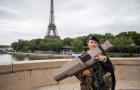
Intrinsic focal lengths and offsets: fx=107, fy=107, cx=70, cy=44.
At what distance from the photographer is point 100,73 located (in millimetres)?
1426

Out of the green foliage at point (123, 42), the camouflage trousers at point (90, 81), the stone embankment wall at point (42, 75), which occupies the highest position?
the green foliage at point (123, 42)

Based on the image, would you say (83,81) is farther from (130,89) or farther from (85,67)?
(130,89)

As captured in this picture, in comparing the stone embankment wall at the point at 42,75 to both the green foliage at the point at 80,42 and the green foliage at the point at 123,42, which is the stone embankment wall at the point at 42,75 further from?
Result: the green foliage at the point at 123,42

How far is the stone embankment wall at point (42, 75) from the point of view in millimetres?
2688

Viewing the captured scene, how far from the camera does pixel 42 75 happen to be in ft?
10.8

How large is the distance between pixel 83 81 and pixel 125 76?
299 cm

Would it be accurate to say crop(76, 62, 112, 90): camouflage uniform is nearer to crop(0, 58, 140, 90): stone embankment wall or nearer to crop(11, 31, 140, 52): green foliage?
crop(0, 58, 140, 90): stone embankment wall

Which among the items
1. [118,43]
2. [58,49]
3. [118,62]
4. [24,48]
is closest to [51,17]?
[58,49]

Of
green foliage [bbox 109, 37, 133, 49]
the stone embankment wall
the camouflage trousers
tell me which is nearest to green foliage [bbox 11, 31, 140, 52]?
green foliage [bbox 109, 37, 133, 49]

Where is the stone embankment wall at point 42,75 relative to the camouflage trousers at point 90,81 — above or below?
below

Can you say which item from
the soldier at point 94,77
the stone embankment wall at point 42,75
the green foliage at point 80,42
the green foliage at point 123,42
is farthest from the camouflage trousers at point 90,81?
the green foliage at point 123,42

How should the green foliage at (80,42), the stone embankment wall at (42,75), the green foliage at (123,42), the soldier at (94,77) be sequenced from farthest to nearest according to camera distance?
1. the green foliage at (80,42)
2. the green foliage at (123,42)
3. the stone embankment wall at (42,75)
4. the soldier at (94,77)

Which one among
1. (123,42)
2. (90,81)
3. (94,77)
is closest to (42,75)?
(90,81)

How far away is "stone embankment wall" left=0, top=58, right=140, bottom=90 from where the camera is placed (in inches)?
106
